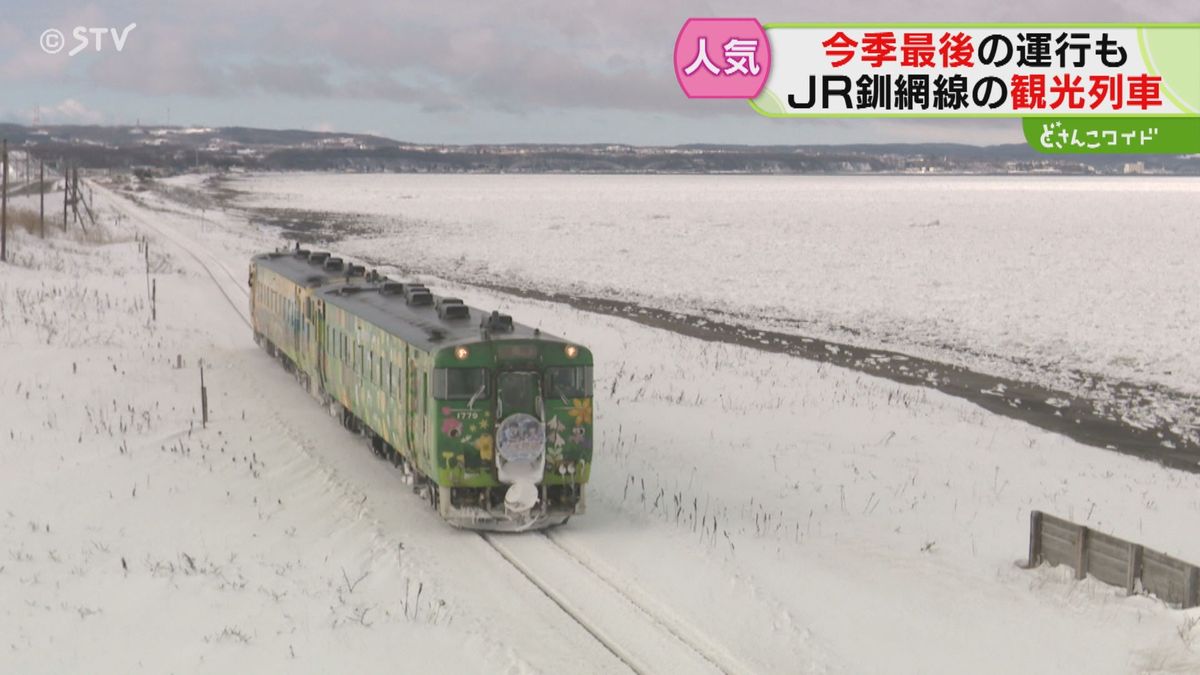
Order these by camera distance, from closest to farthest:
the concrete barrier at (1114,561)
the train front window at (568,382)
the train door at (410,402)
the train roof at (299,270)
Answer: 1. the concrete barrier at (1114,561)
2. the train front window at (568,382)
3. the train door at (410,402)
4. the train roof at (299,270)

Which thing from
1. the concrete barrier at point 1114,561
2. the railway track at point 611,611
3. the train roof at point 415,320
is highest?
the train roof at point 415,320

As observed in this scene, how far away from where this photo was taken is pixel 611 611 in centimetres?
1376

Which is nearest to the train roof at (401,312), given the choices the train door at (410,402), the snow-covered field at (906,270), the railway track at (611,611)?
the train door at (410,402)

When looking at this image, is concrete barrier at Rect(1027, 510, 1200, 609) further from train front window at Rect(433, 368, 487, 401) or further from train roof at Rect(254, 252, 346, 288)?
train roof at Rect(254, 252, 346, 288)

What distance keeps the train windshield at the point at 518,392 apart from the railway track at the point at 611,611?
5.61 ft

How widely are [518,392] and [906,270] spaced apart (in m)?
49.6

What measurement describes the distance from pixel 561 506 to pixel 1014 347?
91.4 ft

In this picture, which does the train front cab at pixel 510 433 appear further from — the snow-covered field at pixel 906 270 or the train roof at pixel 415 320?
the snow-covered field at pixel 906 270

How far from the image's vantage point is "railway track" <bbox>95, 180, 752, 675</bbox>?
12477 mm

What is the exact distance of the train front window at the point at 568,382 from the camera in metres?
17.2

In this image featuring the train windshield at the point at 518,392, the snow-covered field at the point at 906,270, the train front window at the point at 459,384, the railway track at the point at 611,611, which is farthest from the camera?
the snow-covered field at the point at 906,270

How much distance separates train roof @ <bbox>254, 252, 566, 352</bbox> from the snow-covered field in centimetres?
1885

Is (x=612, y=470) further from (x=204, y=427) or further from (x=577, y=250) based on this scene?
(x=577, y=250)

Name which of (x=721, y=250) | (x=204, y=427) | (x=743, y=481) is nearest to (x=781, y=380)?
(x=743, y=481)
